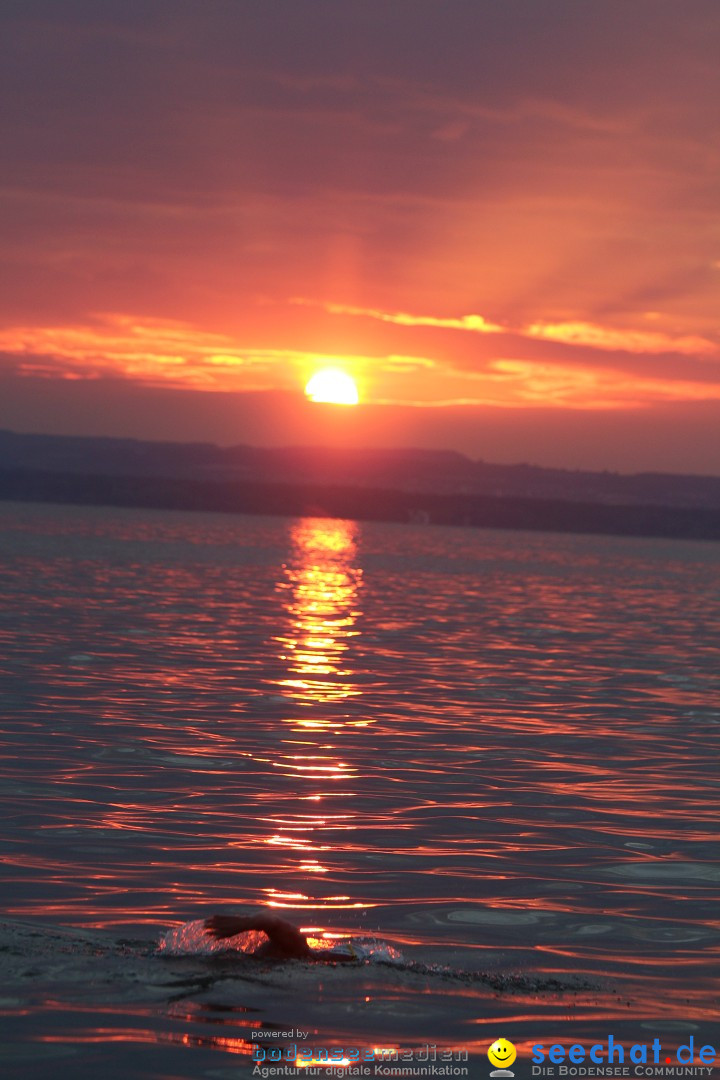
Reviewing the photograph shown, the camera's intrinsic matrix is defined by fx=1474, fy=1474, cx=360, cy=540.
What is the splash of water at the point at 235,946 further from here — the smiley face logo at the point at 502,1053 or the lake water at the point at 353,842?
the smiley face logo at the point at 502,1053

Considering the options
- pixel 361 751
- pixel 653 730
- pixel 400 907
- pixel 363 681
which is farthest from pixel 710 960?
pixel 363 681

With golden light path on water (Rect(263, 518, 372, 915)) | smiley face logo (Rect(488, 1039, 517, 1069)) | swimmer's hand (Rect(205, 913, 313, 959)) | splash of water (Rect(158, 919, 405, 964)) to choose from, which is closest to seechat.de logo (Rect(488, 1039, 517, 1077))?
smiley face logo (Rect(488, 1039, 517, 1069))

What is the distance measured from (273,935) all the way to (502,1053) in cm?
194

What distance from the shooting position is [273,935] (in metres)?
9.61

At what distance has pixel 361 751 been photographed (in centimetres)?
1880

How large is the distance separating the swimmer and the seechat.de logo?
1.60 metres

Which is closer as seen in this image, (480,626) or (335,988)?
(335,988)

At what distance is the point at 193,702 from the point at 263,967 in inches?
532

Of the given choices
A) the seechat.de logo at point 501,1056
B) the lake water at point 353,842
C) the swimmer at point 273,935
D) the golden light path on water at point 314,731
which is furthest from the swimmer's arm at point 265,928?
the seechat.de logo at point 501,1056

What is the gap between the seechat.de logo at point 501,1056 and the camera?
802 cm

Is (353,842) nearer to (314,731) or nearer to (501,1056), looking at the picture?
(501,1056)

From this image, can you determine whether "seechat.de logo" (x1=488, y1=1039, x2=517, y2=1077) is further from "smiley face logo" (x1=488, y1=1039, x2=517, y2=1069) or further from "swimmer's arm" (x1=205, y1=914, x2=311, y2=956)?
"swimmer's arm" (x1=205, y1=914, x2=311, y2=956)

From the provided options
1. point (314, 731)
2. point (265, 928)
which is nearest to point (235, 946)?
point (265, 928)

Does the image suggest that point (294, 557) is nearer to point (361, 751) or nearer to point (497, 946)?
point (361, 751)
